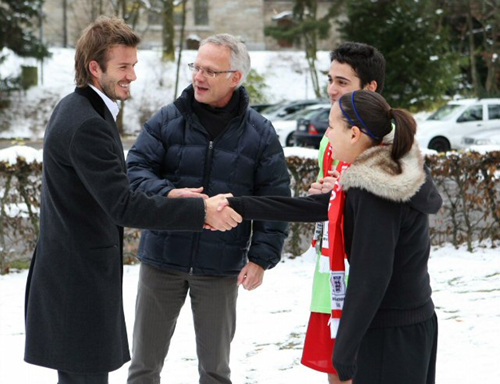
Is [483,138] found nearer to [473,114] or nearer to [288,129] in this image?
[473,114]

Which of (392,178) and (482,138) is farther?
(482,138)

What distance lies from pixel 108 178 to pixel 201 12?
49.0 meters

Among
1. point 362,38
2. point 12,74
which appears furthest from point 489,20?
point 12,74

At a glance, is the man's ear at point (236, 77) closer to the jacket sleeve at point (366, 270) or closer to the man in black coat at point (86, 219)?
the man in black coat at point (86, 219)

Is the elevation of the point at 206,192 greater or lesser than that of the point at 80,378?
greater

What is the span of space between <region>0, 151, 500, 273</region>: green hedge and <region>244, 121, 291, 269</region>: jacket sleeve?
4524 millimetres

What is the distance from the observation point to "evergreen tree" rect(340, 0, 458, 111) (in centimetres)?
3359

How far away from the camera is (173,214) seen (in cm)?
387

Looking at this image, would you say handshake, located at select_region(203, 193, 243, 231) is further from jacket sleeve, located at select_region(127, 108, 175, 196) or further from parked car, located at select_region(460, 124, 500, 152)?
parked car, located at select_region(460, 124, 500, 152)

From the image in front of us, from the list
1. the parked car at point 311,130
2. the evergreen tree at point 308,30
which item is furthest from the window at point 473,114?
the evergreen tree at point 308,30

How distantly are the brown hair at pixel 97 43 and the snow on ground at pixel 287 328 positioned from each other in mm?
2569

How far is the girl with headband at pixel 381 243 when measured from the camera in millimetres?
3066

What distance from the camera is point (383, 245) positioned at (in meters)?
3.05

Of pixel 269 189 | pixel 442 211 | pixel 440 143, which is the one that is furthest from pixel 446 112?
pixel 269 189
